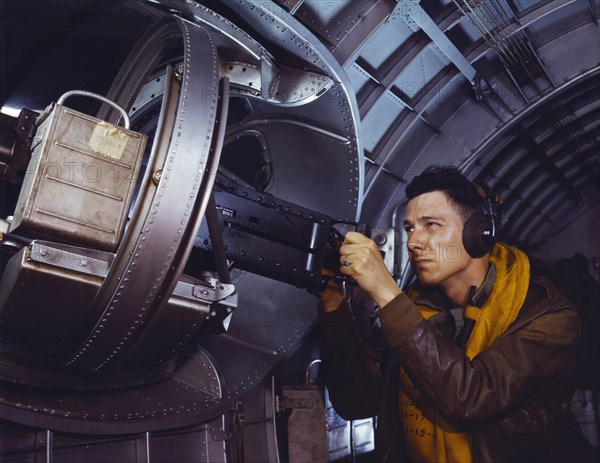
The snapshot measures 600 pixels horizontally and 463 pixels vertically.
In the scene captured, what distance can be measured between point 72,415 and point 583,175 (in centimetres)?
581

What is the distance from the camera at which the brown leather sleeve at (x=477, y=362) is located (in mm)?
2152

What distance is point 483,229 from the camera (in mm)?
2576

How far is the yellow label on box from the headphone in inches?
60.0

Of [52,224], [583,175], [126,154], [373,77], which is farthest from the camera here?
[583,175]

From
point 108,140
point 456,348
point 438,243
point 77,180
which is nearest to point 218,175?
point 108,140

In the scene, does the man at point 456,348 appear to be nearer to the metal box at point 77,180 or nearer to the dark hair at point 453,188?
the dark hair at point 453,188

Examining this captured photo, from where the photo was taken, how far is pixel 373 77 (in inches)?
144

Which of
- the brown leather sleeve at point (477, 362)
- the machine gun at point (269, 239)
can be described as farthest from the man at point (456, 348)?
the machine gun at point (269, 239)

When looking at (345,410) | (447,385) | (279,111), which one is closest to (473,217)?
(447,385)

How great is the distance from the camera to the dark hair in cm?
269

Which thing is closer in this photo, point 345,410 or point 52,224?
point 52,224

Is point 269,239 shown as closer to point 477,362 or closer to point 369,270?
point 369,270

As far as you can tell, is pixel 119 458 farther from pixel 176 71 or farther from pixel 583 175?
pixel 583 175

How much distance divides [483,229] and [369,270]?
2.13 ft
